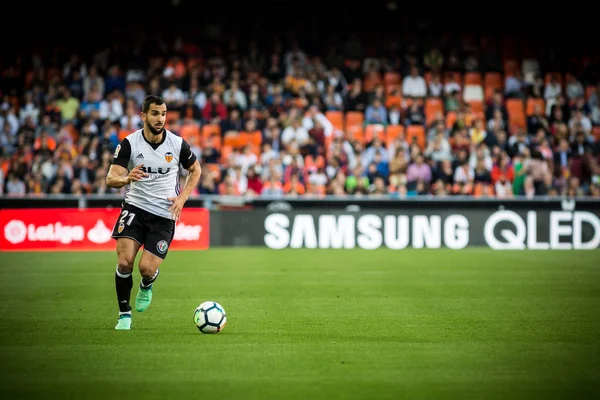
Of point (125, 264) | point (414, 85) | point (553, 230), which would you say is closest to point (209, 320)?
point (125, 264)

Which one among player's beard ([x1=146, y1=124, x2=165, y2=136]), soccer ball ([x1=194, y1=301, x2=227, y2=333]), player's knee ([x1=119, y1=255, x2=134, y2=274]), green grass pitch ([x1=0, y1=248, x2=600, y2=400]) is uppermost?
player's beard ([x1=146, y1=124, x2=165, y2=136])

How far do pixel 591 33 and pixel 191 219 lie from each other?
1555 centimetres

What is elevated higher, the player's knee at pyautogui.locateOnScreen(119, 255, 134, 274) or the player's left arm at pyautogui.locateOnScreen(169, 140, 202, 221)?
the player's left arm at pyautogui.locateOnScreen(169, 140, 202, 221)

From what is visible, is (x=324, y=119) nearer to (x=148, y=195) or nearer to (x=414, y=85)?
(x=414, y=85)

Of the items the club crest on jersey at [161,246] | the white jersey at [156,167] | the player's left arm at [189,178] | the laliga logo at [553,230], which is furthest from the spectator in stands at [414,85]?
the club crest on jersey at [161,246]

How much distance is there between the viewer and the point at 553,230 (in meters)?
21.3

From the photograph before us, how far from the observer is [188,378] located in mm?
6293

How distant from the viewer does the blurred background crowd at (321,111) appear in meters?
22.9

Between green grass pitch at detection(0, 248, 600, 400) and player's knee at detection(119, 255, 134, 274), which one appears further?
player's knee at detection(119, 255, 134, 274)

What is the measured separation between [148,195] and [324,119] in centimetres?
1631

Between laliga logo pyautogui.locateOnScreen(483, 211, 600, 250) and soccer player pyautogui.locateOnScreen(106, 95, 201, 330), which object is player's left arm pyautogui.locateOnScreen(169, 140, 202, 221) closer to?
soccer player pyautogui.locateOnScreen(106, 95, 201, 330)

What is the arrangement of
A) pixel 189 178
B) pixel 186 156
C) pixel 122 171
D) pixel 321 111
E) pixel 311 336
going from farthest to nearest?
pixel 321 111
pixel 189 178
pixel 186 156
pixel 122 171
pixel 311 336

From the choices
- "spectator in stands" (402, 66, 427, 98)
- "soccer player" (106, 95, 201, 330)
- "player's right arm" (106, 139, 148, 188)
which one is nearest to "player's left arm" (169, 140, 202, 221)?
"soccer player" (106, 95, 201, 330)

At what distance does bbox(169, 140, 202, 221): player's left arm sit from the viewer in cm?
900
